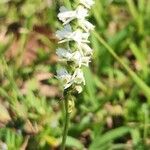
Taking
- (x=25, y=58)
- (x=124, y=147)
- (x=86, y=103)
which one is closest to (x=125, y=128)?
(x=124, y=147)

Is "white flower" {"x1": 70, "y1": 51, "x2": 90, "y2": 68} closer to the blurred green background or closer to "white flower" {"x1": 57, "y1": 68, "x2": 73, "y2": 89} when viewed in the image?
"white flower" {"x1": 57, "y1": 68, "x2": 73, "y2": 89}

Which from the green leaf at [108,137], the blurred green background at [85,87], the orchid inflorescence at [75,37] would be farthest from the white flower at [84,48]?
the green leaf at [108,137]

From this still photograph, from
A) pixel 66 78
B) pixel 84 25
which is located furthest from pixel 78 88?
Result: pixel 84 25

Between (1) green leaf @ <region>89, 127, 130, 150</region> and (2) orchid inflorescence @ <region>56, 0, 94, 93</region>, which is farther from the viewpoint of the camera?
(1) green leaf @ <region>89, 127, 130, 150</region>

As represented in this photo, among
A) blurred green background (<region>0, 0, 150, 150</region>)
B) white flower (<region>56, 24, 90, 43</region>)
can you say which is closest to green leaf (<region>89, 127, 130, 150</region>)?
blurred green background (<region>0, 0, 150, 150</region>)

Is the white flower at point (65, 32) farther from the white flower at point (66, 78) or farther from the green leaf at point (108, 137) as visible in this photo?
the green leaf at point (108, 137)

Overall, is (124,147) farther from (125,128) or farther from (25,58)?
(25,58)

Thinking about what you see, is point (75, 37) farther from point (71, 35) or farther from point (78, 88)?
point (78, 88)
